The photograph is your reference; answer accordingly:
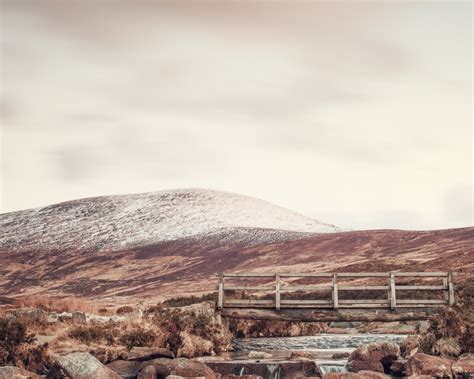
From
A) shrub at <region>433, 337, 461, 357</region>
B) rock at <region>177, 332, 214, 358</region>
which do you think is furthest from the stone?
rock at <region>177, 332, 214, 358</region>

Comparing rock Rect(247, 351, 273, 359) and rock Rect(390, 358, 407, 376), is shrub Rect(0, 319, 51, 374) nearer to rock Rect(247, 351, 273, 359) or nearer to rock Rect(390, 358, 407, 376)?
rock Rect(247, 351, 273, 359)

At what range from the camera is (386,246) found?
7900 cm

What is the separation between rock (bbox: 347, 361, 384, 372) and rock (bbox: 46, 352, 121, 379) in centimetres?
783

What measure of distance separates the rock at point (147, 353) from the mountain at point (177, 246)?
26.1 metres

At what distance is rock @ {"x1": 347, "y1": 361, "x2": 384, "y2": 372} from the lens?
Answer: 23609mm

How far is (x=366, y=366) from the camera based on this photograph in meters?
23.6

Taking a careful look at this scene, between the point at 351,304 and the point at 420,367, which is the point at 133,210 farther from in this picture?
the point at 420,367

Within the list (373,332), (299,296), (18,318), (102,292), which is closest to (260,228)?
(102,292)

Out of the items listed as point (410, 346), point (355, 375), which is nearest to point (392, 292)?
point (410, 346)

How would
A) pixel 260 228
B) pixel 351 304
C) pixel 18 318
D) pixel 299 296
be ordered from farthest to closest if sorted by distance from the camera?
pixel 260 228
pixel 299 296
pixel 351 304
pixel 18 318

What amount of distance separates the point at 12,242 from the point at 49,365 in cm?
10512

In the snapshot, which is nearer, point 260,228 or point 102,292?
point 102,292

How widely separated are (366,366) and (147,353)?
24.0 ft

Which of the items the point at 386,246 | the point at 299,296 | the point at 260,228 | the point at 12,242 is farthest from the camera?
the point at 12,242
